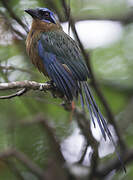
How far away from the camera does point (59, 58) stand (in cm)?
501

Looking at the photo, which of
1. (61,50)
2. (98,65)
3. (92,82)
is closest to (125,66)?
(98,65)

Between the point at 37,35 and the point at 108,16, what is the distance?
1.77 metres

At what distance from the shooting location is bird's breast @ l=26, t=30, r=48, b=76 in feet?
16.2

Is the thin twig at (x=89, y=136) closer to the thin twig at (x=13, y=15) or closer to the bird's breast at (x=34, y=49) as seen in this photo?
the bird's breast at (x=34, y=49)

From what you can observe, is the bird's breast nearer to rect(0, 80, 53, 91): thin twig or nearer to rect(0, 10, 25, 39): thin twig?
rect(0, 10, 25, 39): thin twig

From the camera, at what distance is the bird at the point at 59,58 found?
4.69 m

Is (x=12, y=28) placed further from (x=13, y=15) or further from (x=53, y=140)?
(x=53, y=140)

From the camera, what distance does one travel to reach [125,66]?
6.69m

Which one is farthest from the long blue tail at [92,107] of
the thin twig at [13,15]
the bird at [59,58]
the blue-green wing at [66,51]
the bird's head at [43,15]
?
the thin twig at [13,15]

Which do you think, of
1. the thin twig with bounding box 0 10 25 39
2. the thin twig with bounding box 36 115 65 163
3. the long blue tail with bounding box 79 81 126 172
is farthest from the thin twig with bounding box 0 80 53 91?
the thin twig with bounding box 0 10 25 39

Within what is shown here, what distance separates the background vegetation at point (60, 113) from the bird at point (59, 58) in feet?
0.70

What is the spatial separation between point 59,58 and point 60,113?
143 centimetres

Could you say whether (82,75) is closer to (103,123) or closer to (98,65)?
(103,123)

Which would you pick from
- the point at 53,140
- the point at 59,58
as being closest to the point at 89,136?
the point at 53,140
